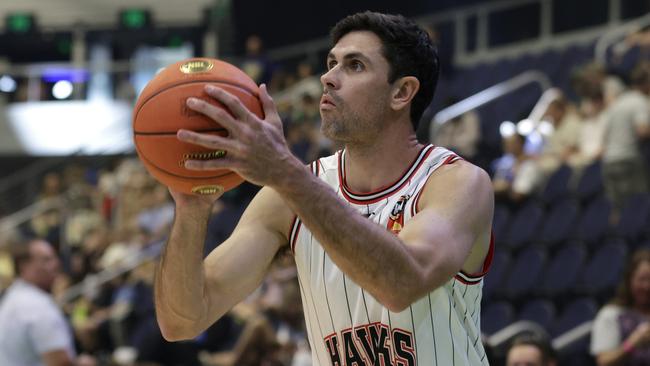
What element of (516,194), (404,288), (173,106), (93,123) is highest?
(173,106)

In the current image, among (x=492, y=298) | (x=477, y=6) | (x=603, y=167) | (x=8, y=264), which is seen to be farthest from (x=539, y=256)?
(x=477, y=6)

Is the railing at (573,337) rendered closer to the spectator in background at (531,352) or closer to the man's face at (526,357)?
the spectator in background at (531,352)

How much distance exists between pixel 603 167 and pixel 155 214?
562 centimetres

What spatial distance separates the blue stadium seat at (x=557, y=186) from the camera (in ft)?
A: 32.2

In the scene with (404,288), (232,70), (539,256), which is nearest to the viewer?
(404,288)

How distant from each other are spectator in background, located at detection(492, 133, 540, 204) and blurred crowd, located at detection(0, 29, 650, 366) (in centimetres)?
1

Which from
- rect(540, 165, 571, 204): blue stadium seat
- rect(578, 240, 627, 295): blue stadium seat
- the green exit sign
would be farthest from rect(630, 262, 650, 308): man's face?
the green exit sign

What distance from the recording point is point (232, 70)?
293cm

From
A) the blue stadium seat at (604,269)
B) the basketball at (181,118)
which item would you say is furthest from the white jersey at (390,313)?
the blue stadium seat at (604,269)

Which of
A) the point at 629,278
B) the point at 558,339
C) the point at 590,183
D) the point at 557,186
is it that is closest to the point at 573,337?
the point at 558,339

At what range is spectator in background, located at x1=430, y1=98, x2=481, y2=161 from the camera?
1071cm

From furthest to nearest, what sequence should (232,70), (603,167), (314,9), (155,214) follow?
(314,9)
(155,214)
(603,167)
(232,70)

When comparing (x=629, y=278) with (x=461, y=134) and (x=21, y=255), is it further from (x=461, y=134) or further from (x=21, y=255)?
(x=461, y=134)

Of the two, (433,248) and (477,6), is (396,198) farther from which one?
(477,6)
